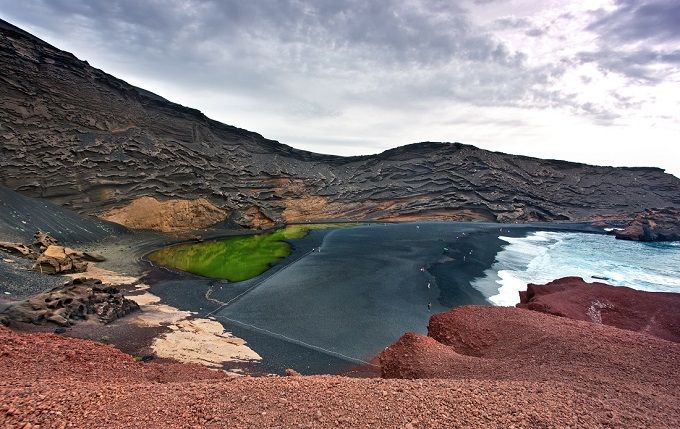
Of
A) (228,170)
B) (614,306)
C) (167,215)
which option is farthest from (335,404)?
(228,170)

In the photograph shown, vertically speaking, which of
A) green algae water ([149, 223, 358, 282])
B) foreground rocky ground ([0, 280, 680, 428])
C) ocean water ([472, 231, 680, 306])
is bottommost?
green algae water ([149, 223, 358, 282])

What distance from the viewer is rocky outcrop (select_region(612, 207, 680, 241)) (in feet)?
180

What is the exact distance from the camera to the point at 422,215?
62.9 m

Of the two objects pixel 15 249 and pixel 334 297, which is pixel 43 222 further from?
pixel 334 297

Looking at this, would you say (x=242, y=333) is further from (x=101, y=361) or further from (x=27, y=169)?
(x=27, y=169)

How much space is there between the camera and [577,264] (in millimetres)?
34250

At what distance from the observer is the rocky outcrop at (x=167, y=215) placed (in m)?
40.5

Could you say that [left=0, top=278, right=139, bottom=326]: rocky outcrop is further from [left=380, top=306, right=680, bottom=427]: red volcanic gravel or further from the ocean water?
the ocean water

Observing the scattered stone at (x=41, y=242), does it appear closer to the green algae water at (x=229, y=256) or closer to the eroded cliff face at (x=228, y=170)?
the green algae water at (x=229, y=256)

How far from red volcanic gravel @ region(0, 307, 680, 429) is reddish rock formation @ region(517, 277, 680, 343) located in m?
6.41

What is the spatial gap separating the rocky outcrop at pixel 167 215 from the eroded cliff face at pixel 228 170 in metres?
1.06

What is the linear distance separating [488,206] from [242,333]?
58.7 m

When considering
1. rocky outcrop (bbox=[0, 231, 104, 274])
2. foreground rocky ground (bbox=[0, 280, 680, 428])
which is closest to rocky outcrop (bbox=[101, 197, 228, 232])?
rocky outcrop (bbox=[0, 231, 104, 274])

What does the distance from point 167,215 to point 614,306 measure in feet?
135
